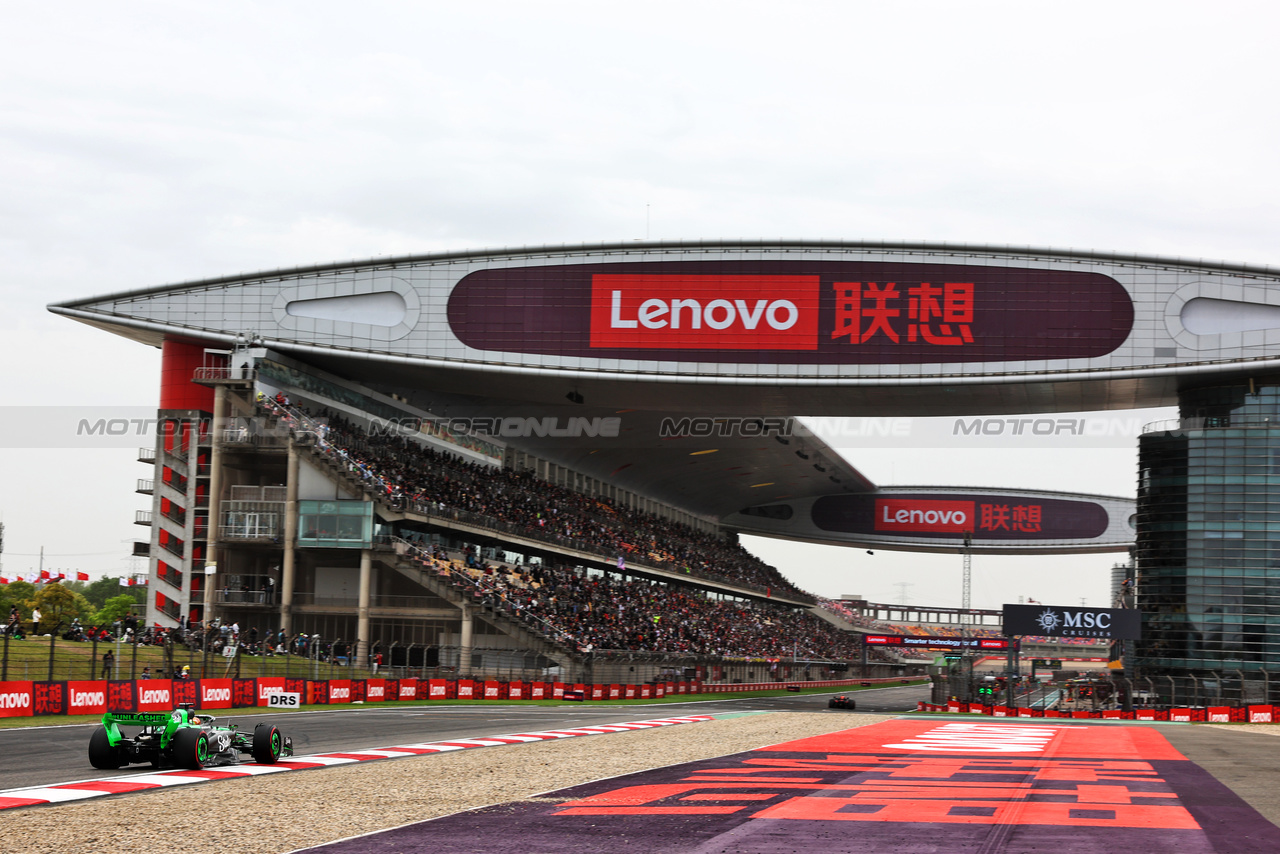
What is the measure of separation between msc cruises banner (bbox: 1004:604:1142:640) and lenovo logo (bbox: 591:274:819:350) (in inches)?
575

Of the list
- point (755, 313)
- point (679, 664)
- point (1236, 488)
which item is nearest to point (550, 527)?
point (679, 664)

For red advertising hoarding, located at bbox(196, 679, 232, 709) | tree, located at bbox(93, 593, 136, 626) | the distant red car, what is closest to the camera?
red advertising hoarding, located at bbox(196, 679, 232, 709)

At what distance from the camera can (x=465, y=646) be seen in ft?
166

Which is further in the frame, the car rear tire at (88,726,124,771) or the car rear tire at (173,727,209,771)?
the car rear tire at (88,726,124,771)

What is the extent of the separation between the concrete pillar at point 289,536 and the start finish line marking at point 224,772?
29.4 m

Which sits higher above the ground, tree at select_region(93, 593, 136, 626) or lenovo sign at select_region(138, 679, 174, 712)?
lenovo sign at select_region(138, 679, 174, 712)

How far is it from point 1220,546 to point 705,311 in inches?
1008

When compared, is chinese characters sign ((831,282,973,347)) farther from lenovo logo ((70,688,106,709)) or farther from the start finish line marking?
lenovo logo ((70,688,106,709))

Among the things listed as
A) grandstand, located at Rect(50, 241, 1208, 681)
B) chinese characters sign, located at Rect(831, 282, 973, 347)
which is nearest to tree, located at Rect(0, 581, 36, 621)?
grandstand, located at Rect(50, 241, 1208, 681)

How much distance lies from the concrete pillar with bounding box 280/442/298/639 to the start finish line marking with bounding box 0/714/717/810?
96.3 ft

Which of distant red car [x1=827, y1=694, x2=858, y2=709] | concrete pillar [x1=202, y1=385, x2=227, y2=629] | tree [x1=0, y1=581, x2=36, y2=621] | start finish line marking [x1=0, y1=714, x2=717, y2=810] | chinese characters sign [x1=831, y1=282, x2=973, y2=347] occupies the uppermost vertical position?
chinese characters sign [x1=831, y1=282, x2=973, y2=347]

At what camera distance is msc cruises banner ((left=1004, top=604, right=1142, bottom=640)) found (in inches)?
1882

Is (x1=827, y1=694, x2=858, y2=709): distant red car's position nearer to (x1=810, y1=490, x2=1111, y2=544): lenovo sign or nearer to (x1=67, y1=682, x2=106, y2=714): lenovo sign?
(x1=67, y1=682, x2=106, y2=714): lenovo sign

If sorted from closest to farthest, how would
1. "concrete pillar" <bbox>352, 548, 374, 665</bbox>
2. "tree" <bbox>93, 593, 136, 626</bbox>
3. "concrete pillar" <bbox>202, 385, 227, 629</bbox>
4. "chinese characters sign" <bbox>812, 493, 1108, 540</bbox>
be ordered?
1. "concrete pillar" <bbox>352, 548, 374, 665</bbox>
2. "concrete pillar" <bbox>202, 385, 227, 629</bbox>
3. "chinese characters sign" <bbox>812, 493, 1108, 540</bbox>
4. "tree" <bbox>93, 593, 136, 626</bbox>
